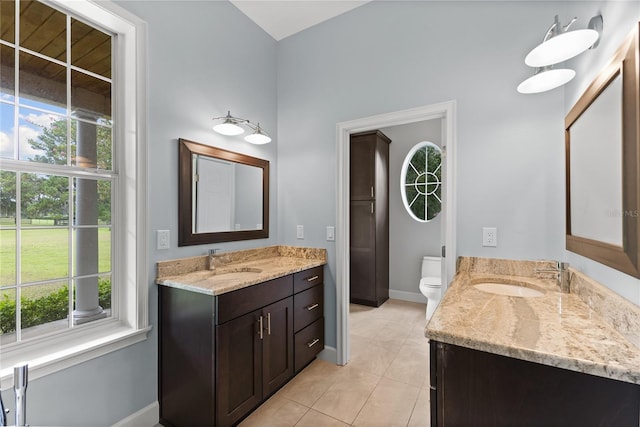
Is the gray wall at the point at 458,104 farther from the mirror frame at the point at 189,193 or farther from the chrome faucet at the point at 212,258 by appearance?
the chrome faucet at the point at 212,258

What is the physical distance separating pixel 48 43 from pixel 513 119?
2687 mm

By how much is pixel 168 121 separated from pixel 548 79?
7.12 ft

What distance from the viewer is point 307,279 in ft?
7.51

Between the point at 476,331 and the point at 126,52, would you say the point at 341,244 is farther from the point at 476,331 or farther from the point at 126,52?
the point at 126,52

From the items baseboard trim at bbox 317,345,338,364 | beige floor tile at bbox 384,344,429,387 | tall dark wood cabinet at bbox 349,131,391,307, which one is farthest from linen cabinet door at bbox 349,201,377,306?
baseboard trim at bbox 317,345,338,364

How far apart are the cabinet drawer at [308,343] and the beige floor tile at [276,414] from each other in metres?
0.30

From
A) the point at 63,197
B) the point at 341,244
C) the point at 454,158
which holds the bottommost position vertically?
the point at 341,244

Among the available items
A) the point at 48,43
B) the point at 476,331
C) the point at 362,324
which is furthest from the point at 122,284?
the point at 362,324

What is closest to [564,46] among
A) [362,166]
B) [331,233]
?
[331,233]

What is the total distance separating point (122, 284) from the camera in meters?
1.72

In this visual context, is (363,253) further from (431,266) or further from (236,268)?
(236,268)

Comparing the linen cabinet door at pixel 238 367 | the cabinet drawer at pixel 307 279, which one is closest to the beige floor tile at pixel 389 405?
the linen cabinet door at pixel 238 367

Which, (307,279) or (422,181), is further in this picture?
(422,181)

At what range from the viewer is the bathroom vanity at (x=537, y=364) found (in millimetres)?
745
